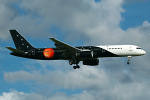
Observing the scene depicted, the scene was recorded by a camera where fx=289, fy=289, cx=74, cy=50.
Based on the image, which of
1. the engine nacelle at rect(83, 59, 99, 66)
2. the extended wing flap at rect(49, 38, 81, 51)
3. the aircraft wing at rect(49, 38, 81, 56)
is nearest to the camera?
the extended wing flap at rect(49, 38, 81, 51)

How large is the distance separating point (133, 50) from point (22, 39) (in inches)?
1198

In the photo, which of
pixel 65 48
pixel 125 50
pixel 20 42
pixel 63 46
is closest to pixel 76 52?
pixel 65 48

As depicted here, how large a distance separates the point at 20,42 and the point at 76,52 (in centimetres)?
1728

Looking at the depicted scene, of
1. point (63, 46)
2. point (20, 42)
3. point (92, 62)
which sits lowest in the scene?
point (92, 62)

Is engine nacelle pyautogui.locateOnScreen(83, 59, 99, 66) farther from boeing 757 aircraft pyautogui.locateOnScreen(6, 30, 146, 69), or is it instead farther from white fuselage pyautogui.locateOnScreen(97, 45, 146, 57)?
white fuselage pyautogui.locateOnScreen(97, 45, 146, 57)

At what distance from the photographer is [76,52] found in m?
71.9

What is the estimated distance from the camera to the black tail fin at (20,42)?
7850 centimetres

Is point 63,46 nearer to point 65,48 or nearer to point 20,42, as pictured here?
point 65,48

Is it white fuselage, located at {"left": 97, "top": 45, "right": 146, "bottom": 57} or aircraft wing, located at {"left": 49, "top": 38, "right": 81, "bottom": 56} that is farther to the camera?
white fuselage, located at {"left": 97, "top": 45, "right": 146, "bottom": 57}

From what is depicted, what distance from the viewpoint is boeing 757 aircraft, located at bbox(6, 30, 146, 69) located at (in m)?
70.8

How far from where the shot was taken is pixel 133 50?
7081 centimetres

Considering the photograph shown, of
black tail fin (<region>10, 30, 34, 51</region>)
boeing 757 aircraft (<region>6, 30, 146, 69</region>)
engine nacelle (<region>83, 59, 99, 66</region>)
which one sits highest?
black tail fin (<region>10, 30, 34, 51</region>)

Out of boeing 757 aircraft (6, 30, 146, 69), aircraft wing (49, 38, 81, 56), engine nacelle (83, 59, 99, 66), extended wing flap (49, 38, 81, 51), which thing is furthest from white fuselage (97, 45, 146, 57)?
extended wing flap (49, 38, 81, 51)

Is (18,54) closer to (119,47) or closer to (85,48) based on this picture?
(85,48)
